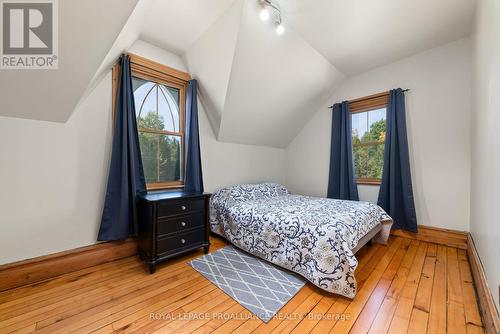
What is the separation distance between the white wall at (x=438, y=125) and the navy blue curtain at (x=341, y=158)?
33 cm

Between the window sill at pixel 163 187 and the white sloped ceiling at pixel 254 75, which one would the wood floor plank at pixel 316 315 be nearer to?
the window sill at pixel 163 187

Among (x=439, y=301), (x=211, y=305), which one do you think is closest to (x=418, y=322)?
(x=439, y=301)

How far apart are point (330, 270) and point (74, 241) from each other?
2.32 meters

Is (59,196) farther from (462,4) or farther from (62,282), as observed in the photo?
(462,4)

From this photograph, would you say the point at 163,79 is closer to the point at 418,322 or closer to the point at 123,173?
the point at 123,173

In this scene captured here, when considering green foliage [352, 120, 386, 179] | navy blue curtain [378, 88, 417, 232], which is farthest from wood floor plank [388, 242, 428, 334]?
green foliage [352, 120, 386, 179]

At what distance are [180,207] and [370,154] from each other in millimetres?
2896

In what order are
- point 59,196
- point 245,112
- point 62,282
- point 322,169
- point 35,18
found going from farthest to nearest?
point 322,169, point 245,112, point 59,196, point 62,282, point 35,18

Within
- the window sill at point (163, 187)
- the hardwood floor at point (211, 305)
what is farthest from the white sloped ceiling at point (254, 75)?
the hardwood floor at point (211, 305)

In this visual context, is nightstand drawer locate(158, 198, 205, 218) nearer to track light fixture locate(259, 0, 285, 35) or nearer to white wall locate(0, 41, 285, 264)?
white wall locate(0, 41, 285, 264)

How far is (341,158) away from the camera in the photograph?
3.19 m

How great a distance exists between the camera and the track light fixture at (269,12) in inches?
72.7

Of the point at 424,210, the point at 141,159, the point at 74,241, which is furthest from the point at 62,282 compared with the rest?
the point at 424,210

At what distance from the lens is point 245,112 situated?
2.89 metres
